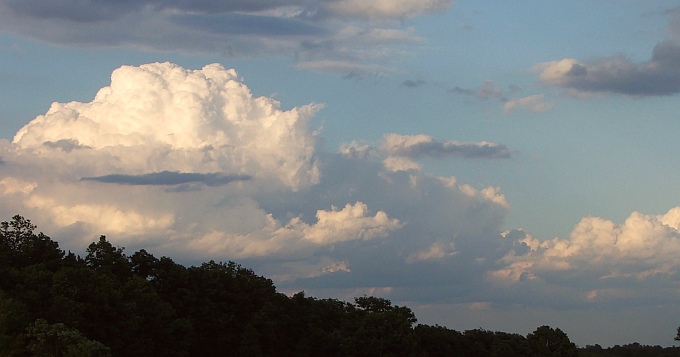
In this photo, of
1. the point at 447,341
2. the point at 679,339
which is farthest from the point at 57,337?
the point at 679,339

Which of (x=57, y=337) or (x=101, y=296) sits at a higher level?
(x=101, y=296)

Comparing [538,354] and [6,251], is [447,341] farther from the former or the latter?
[6,251]

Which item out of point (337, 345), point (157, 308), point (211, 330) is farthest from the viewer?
point (337, 345)

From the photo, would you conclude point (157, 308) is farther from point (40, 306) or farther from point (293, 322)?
point (293, 322)

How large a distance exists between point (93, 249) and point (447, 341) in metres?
69.3

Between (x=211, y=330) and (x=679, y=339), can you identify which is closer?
(x=211, y=330)

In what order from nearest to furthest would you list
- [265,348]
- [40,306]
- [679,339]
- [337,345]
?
[40,306] → [265,348] → [337,345] → [679,339]

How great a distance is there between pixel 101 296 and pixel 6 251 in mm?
13608

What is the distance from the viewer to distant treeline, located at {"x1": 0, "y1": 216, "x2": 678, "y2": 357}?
278 ft

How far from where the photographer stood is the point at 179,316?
116312 millimetres

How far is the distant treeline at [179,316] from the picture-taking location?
Result: 278 ft

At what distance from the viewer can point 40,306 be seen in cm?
8675

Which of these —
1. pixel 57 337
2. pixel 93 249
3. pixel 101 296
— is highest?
pixel 93 249

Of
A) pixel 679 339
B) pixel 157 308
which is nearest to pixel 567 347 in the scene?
pixel 679 339
